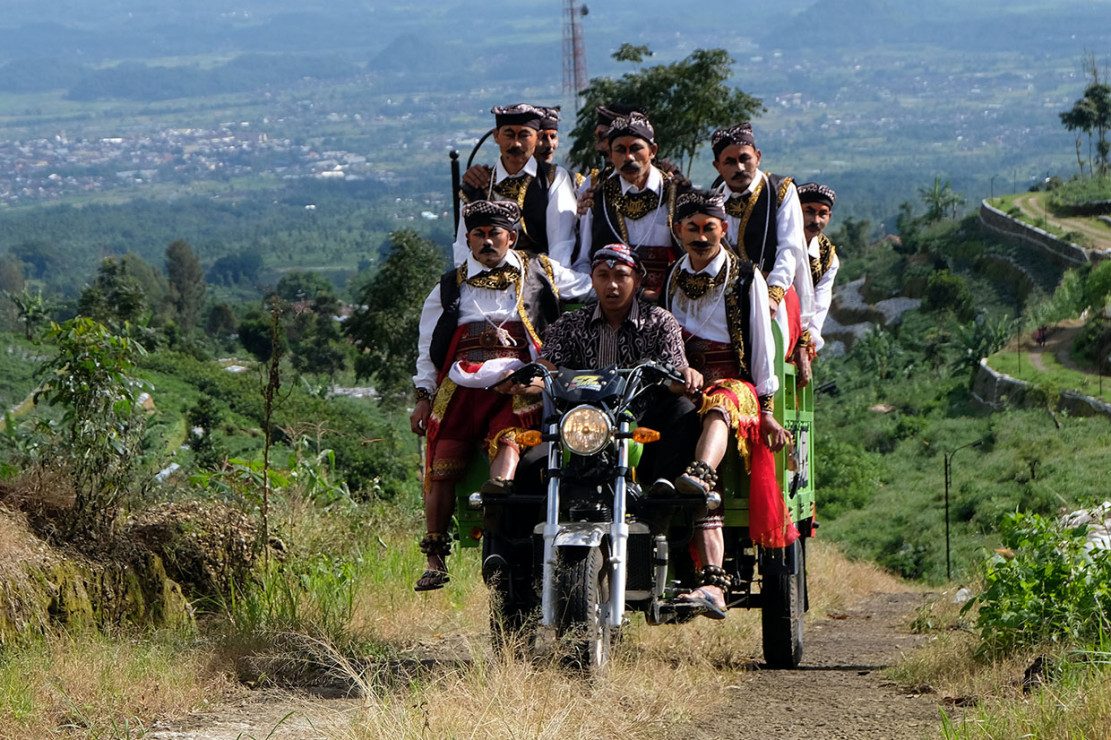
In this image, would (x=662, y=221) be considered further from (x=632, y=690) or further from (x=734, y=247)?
(x=632, y=690)

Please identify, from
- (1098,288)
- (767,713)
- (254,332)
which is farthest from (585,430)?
(254,332)

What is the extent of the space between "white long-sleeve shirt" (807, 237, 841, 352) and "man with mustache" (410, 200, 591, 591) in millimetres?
1678

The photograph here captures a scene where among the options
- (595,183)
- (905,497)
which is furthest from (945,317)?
(595,183)

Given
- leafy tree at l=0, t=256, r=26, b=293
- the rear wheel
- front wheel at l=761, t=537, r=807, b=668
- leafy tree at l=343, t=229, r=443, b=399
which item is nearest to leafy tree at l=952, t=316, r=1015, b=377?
leafy tree at l=343, t=229, r=443, b=399

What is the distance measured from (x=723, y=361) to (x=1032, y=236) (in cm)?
6949

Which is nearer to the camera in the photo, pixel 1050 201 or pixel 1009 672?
pixel 1009 672

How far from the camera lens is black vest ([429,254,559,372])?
7.54 m

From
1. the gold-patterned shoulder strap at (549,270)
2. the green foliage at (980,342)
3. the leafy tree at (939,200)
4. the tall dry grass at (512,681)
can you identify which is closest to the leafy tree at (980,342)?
the green foliage at (980,342)

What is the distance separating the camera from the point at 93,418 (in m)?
7.74

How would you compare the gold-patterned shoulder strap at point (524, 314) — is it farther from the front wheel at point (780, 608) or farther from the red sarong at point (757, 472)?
the front wheel at point (780, 608)

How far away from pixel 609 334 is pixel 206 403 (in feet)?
103

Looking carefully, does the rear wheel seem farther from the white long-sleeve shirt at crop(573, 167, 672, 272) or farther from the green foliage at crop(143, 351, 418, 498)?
the green foliage at crop(143, 351, 418, 498)

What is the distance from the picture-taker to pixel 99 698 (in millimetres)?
5738

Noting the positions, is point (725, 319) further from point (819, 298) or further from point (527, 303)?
point (819, 298)
